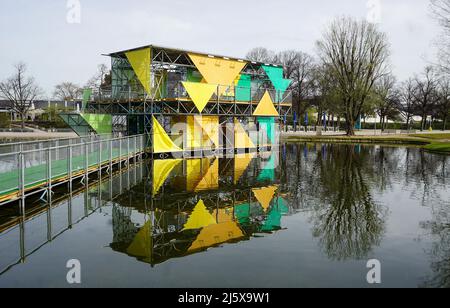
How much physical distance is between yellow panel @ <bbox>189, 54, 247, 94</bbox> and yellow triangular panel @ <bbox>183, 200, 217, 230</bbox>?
669 inches

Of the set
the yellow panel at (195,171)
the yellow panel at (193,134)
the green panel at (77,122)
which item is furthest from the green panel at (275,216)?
the green panel at (77,122)

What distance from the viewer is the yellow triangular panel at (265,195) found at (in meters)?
12.8

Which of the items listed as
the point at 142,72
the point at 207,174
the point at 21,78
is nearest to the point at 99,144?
the point at 207,174

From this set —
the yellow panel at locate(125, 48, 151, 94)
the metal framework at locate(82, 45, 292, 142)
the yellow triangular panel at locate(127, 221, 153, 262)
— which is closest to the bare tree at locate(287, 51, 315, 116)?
the metal framework at locate(82, 45, 292, 142)

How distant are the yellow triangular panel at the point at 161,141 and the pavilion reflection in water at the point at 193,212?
624 cm

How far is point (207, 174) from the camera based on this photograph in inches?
751

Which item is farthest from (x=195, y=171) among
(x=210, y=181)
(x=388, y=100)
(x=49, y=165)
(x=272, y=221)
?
(x=388, y=100)

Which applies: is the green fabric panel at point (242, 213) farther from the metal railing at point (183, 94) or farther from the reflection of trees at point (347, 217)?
the metal railing at point (183, 94)

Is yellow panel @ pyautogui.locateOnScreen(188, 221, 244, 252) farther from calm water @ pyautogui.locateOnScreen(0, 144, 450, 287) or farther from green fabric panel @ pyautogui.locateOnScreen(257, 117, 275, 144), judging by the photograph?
green fabric panel @ pyautogui.locateOnScreen(257, 117, 275, 144)

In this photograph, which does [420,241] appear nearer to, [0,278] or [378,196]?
[378,196]

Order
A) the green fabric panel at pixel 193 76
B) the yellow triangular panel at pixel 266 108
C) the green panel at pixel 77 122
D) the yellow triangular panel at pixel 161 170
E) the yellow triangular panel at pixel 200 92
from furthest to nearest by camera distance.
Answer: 1. the yellow triangular panel at pixel 266 108
2. the green fabric panel at pixel 193 76
3. the green panel at pixel 77 122
4. the yellow triangular panel at pixel 200 92
5. the yellow triangular panel at pixel 161 170

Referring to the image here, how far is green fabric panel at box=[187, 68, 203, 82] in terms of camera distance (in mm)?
29312

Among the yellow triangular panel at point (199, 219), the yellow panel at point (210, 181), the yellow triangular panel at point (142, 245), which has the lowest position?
the yellow triangular panel at point (142, 245)
